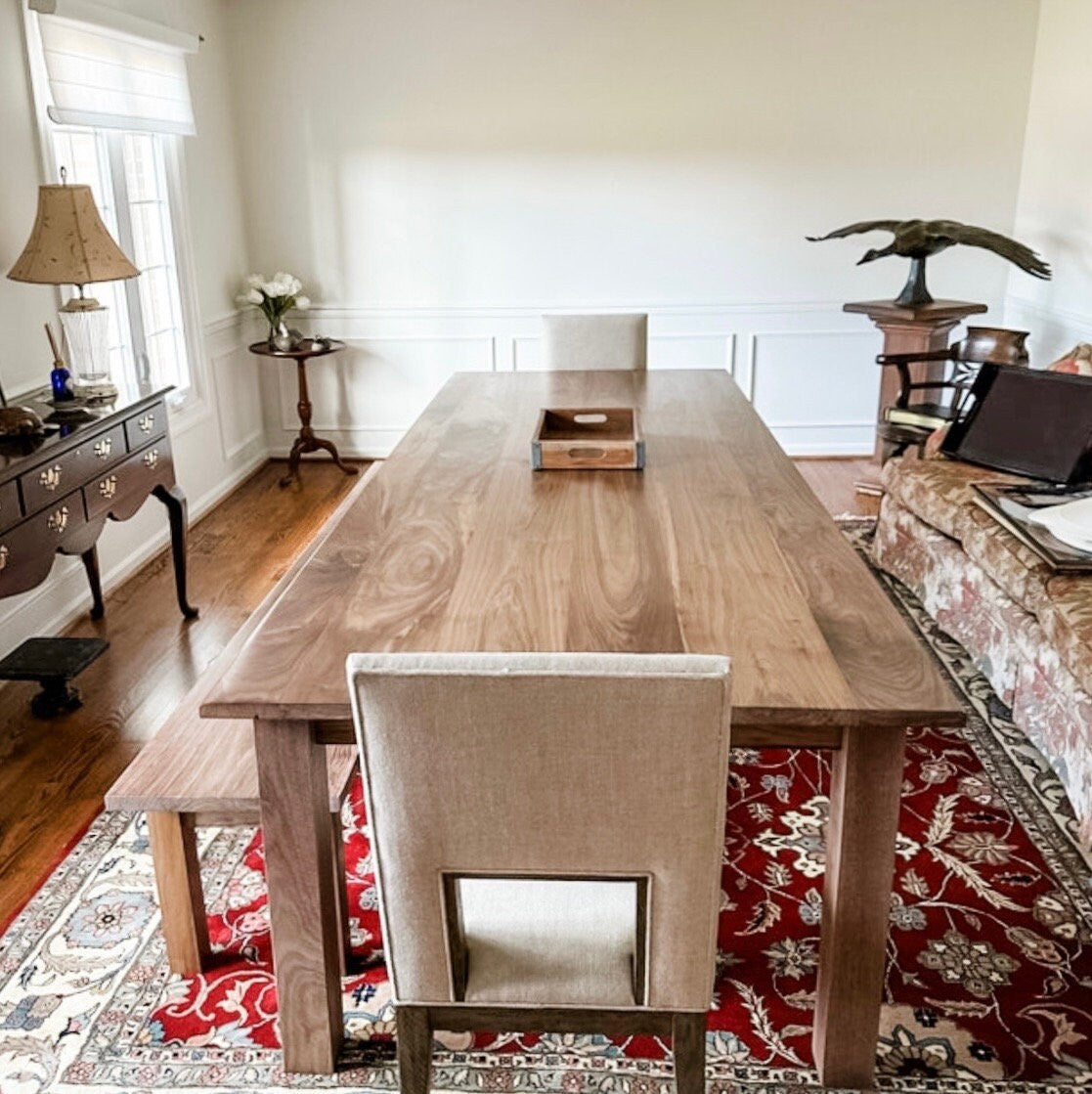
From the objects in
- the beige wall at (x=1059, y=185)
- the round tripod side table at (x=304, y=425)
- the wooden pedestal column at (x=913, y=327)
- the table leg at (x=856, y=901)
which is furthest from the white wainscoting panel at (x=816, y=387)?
the table leg at (x=856, y=901)

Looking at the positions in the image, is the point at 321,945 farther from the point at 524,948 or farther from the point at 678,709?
the point at 678,709

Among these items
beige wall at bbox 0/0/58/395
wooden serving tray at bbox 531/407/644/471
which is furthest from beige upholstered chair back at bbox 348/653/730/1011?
beige wall at bbox 0/0/58/395

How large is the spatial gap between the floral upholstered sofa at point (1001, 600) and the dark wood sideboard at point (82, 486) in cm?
246

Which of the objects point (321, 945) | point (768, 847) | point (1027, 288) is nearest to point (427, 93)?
point (1027, 288)

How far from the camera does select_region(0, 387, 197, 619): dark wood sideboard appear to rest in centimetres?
256

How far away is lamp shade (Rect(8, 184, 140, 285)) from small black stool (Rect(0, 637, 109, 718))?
3.45 feet

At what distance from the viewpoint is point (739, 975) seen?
1966 mm

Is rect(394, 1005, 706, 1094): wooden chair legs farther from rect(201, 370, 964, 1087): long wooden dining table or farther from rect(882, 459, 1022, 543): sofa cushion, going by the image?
rect(882, 459, 1022, 543): sofa cushion

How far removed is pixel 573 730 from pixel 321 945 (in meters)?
0.73

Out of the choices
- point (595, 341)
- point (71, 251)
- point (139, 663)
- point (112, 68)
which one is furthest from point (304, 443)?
point (71, 251)

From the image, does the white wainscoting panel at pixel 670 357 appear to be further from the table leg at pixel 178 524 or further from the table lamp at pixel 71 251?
the table lamp at pixel 71 251

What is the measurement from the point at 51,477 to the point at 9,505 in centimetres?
20

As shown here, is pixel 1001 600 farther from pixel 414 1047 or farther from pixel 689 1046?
pixel 414 1047

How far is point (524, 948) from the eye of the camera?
1423 millimetres
